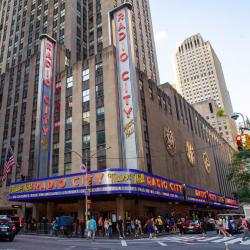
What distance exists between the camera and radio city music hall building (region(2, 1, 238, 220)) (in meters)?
36.3

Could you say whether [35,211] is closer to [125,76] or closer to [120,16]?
[125,76]

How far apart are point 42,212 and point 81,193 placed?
1360 centimetres

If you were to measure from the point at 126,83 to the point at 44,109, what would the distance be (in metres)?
16.0

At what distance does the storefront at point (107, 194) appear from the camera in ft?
108

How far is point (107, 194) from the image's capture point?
3359 cm

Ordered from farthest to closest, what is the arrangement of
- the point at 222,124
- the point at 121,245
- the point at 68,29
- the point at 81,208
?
the point at 222,124, the point at 68,29, the point at 81,208, the point at 121,245

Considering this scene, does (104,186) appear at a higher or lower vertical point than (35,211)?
higher

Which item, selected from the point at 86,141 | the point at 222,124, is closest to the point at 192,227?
the point at 86,141

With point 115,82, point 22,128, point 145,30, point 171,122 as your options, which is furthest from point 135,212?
point 145,30

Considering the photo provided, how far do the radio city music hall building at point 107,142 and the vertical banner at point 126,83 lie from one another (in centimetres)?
14

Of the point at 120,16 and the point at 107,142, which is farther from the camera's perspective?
the point at 120,16

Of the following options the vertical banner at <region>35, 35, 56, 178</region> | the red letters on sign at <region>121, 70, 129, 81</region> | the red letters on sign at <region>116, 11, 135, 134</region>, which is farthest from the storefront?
the red letters on sign at <region>121, 70, 129, 81</region>

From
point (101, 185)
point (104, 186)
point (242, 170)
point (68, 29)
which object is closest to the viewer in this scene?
point (104, 186)

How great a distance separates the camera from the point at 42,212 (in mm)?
44125
